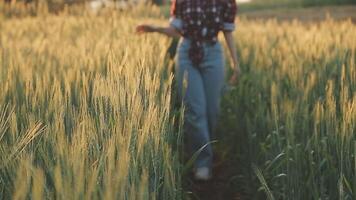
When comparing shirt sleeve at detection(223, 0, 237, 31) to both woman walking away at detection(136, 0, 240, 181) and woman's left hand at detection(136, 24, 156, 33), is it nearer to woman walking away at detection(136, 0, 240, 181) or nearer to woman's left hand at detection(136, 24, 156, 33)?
woman walking away at detection(136, 0, 240, 181)

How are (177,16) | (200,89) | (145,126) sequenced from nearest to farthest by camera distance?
(145,126) → (200,89) → (177,16)

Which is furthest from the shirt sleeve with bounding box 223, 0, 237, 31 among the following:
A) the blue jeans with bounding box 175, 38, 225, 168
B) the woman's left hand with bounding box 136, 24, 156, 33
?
the woman's left hand with bounding box 136, 24, 156, 33

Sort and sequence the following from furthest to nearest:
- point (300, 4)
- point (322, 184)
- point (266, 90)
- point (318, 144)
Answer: point (300, 4) → point (266, 90) → point (318, 144) → point (322, 184)

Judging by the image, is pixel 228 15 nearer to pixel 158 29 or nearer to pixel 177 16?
pixel 177 16

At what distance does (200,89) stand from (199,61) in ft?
0.51

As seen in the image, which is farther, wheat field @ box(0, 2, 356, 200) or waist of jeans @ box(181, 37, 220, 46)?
waist of jeans @ box(181, 37, 220, 46)

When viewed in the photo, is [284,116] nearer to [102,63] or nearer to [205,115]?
[205,115]

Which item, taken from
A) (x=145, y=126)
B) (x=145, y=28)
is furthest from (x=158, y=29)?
(x=145, y=126)

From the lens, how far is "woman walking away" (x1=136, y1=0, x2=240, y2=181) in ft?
9.63

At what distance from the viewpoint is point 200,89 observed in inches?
115

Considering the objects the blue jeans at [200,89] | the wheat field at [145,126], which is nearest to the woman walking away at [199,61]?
the blue jeans at [200,89]

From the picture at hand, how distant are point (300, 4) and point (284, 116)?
1671cm

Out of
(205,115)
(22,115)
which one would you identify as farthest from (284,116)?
(22,115)

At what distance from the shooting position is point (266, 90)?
11.2 ft
